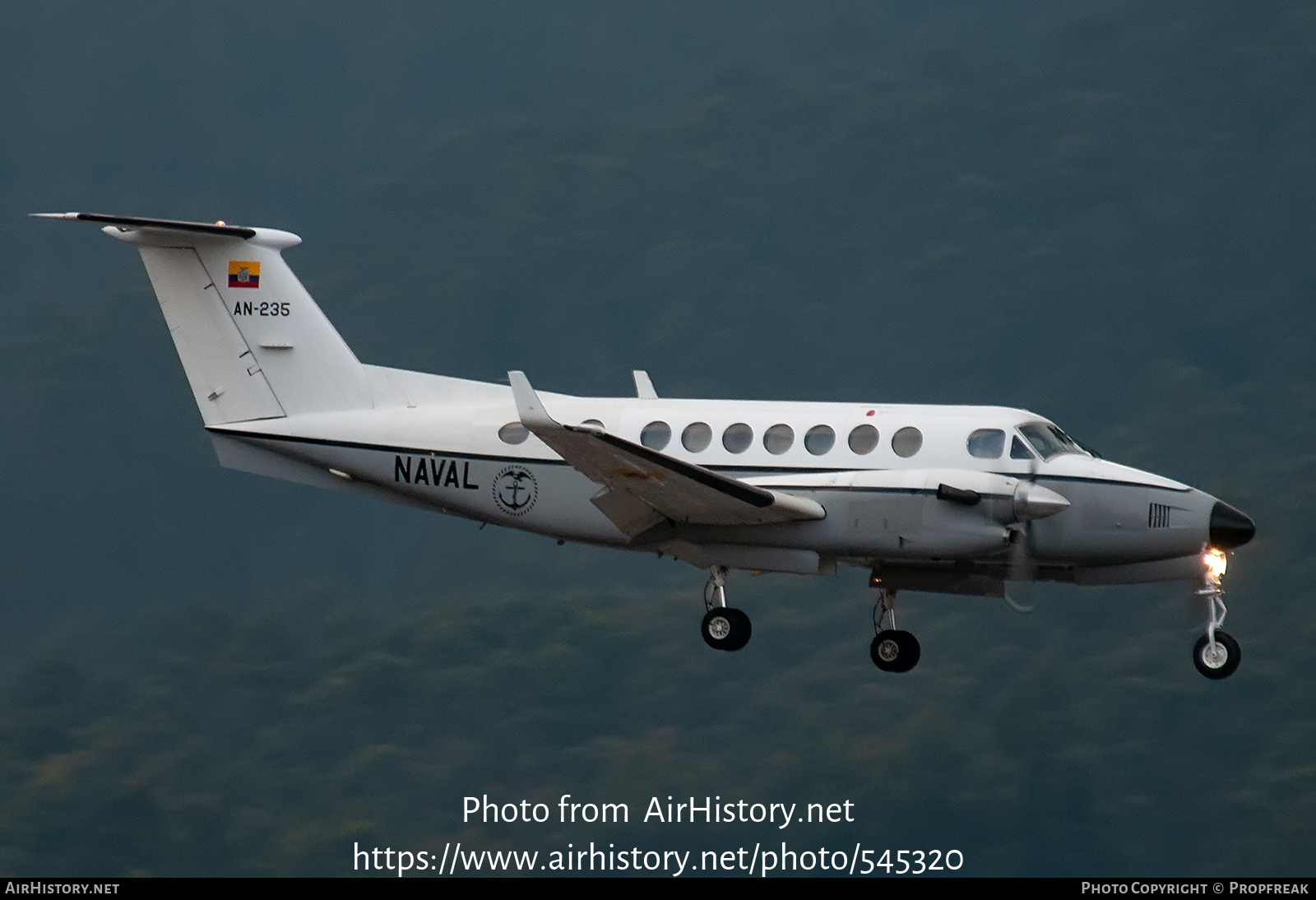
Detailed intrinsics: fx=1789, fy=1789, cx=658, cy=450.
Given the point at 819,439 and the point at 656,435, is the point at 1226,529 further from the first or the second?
the point at 656,435

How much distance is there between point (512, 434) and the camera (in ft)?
67.7

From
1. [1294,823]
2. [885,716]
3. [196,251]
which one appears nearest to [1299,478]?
[1294,823]

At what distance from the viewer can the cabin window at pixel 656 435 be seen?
19.9 metres

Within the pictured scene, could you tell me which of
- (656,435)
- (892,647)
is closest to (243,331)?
(656,435)

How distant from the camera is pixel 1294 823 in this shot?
41375 mm

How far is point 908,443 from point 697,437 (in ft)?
7.65

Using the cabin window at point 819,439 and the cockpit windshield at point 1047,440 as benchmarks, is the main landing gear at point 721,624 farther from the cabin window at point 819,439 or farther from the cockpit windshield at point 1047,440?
the cockpit windshield at point 1047,440

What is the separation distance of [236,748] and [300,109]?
48.2 m

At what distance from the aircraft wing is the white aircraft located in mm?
33

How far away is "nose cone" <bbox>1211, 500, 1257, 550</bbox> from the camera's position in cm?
1880

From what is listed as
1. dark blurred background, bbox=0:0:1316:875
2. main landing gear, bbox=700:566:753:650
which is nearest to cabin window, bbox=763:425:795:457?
main landing gear, bbox=700:566:753:650

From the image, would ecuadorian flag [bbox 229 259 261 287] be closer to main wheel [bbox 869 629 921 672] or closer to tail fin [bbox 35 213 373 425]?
tail fin [bbox 35 213 373 425]

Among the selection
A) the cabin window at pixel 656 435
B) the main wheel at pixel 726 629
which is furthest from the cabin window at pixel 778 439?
the main wheel at pixel 726 629

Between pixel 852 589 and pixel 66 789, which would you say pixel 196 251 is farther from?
pixel 852 589
